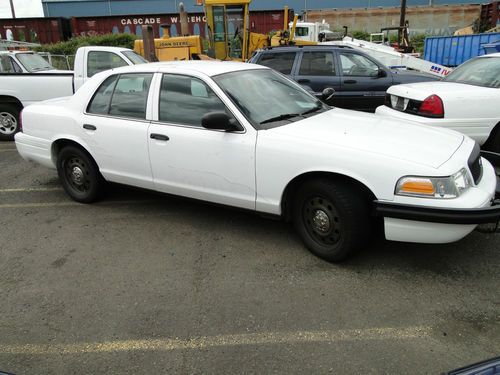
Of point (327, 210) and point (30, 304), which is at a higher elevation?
point (327, 210)

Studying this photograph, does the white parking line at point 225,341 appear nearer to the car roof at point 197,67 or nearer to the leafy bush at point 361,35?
the car roof at point 197,67

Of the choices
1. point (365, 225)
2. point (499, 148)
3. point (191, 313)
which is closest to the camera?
point (191, 313)

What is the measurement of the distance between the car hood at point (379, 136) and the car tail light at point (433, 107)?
66.2 inches

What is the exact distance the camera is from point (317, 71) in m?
8.49

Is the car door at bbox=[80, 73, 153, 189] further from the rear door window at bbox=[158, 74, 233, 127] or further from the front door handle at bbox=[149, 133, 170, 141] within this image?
the rear door window at bbox=[158, 74, 233, 127]

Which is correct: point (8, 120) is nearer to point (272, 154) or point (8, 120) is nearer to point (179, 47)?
point (179, 47)

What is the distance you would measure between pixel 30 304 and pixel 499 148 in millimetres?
5607

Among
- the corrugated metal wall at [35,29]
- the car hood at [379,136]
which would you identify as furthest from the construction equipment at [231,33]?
the corrugated metal wall at [35,29]

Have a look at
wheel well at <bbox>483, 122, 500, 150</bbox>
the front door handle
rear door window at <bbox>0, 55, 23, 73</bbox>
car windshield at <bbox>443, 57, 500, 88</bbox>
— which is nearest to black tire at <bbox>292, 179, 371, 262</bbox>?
the front door handle

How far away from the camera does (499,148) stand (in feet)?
18.7

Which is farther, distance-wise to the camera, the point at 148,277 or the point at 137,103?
the point at 137,103

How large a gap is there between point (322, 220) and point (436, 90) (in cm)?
321

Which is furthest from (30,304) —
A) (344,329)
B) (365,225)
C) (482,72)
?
(482,72)

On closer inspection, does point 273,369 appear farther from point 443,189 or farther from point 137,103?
point 137,103
